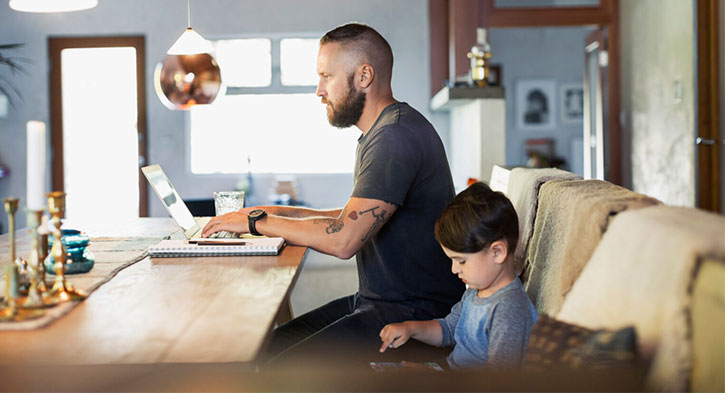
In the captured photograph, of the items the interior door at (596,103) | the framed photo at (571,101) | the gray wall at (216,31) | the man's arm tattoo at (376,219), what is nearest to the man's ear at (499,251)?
the man's arm tattoo at (376,219)

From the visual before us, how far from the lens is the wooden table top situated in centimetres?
97

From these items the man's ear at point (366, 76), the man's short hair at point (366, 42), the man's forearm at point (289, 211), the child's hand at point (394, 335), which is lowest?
the child's hand at point (394, 335)

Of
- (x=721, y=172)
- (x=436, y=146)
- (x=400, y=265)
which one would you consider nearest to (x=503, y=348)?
(x=400, y=265)

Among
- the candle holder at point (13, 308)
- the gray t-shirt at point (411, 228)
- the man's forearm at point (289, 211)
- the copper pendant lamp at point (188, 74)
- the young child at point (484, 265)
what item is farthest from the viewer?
the copper pendant lamp at point (188, 74)

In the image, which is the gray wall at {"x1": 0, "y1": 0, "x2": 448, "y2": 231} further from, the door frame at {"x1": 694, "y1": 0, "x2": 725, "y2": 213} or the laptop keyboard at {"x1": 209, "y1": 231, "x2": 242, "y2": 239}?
the laptop keyboard at {"x1": 209, "y1": 231, "x2": 242, "y2": 239}

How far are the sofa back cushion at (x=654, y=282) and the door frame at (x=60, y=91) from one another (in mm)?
5742

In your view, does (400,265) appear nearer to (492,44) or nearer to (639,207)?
(639,207)

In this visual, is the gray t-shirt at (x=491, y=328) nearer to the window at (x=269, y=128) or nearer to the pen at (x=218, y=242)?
the pen at (x=218, y=242)

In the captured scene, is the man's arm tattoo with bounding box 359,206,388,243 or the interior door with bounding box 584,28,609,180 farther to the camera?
the interior door with bounding box 584,28,609,180

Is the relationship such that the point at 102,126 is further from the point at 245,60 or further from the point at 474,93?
the point at 474,93

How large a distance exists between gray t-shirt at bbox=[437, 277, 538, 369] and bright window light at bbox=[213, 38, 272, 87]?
5.00 metres

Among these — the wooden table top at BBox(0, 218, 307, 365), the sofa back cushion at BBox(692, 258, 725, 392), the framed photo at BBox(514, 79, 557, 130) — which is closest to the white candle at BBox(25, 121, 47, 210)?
the wooden table top at BBox(0, 218, 307, 365)

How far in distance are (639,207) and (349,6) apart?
5.47m

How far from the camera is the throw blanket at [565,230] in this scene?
48.4 inches
